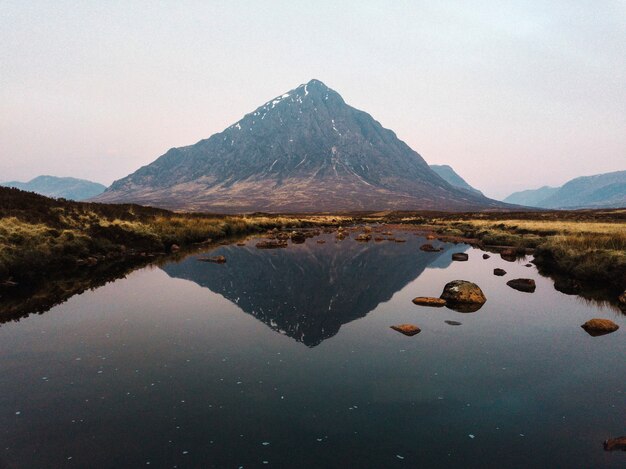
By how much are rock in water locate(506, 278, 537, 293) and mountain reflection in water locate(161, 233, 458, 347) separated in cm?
677

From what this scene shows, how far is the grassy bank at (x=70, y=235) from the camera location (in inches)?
932

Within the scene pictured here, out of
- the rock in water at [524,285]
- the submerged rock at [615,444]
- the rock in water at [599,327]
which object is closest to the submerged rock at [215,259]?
the rock in water at [524,285]

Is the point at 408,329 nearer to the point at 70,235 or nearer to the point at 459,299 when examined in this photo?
the point at 459,299

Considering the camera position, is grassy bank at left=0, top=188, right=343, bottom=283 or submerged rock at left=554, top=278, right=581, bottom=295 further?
grassy bank at left=0, top=188, right=343, bottom=283

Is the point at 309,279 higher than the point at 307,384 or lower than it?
higher

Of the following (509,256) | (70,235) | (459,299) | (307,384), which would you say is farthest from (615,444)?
(70,235)

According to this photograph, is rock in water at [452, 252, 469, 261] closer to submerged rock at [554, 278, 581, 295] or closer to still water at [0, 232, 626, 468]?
submerged rock at [554, 278, 581, 295]

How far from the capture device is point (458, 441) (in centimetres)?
788

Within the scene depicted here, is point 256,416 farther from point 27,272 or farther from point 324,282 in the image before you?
point 27,272

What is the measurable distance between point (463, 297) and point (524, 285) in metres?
6.31

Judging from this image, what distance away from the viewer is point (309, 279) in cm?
2591

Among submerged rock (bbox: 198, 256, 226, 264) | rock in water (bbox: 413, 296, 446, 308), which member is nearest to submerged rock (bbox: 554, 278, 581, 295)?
rock in water (bbox: 413, 296, 446, 308)

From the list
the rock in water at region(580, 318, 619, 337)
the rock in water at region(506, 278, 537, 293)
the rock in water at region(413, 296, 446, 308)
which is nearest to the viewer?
the rock in water at region(580, 318, 619, 337)

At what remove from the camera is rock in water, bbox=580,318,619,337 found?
15.0m
